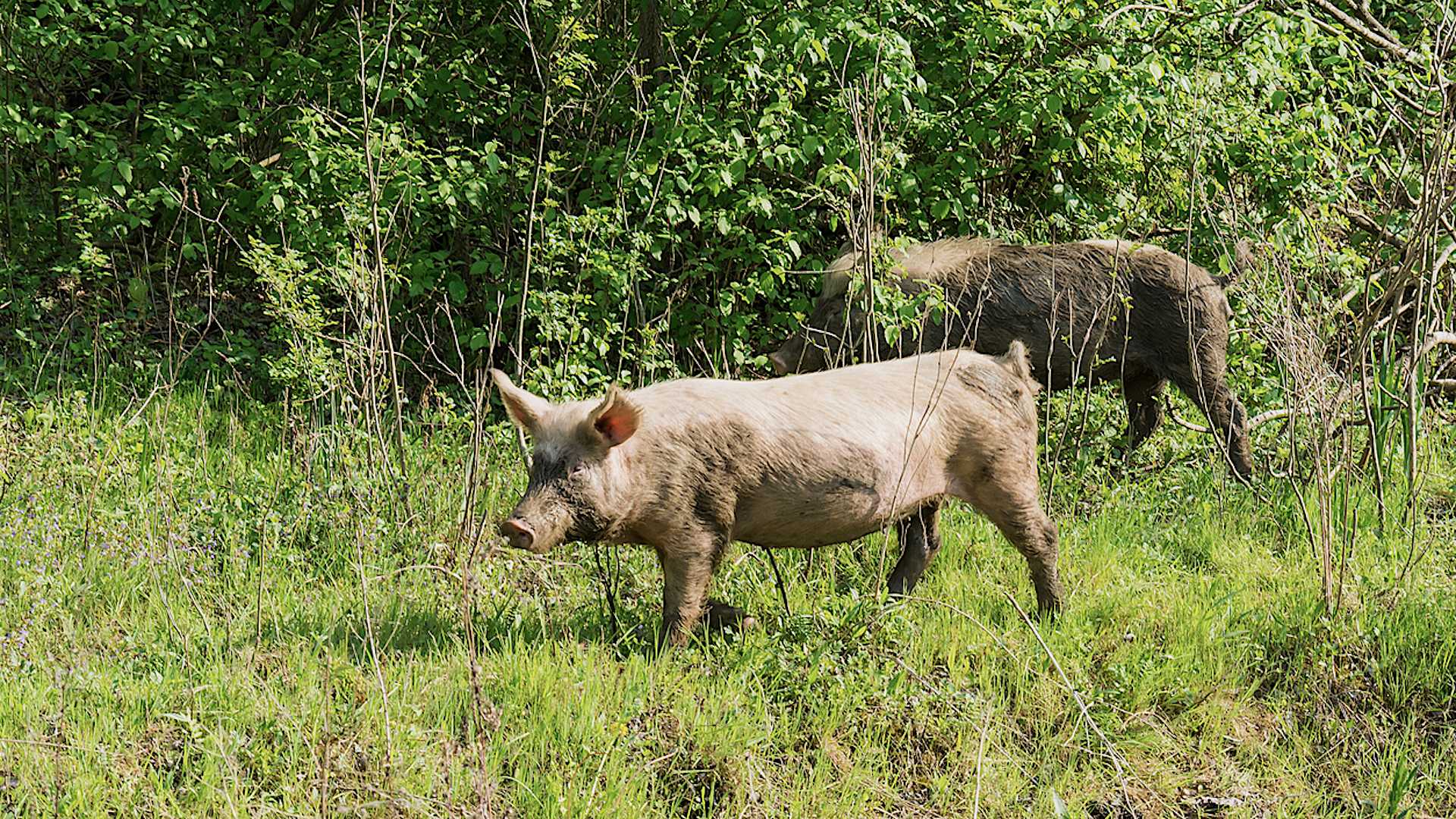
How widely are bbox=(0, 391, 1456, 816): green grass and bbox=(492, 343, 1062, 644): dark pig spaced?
0.28 m

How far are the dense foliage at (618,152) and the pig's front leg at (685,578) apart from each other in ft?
6.63

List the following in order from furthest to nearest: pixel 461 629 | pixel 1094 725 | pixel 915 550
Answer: pixel 915 550
pixel 461 629
pixel 1094 725

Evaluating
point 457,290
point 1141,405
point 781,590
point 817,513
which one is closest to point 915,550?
point 781,590

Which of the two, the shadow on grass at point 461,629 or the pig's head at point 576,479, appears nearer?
the pig's head at point 576,479

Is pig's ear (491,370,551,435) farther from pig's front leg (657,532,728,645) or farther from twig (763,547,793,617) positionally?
twig (763,547,793,617)

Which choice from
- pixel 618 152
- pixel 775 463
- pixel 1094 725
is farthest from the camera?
pixel 618 152

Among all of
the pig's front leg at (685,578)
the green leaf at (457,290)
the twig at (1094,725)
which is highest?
the green leaf at (457,290)

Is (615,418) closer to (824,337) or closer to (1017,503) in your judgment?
(1017,503)

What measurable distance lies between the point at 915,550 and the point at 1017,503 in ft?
1.56

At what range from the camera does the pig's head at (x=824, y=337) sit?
7176 millimetres

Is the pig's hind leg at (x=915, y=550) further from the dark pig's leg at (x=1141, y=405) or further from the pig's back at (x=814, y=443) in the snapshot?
the dark pig's leg at (x=1141, y=405)

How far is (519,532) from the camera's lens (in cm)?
445

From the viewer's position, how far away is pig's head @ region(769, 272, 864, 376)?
718 centimetres

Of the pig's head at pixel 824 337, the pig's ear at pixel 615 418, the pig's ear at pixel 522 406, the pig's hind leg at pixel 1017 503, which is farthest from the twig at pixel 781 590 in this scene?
the pig's head at pixel 824 337
